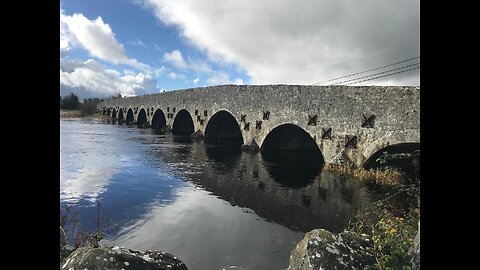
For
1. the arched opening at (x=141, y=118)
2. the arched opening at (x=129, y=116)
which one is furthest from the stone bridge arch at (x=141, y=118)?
the arched opening at (x=129, y=116)

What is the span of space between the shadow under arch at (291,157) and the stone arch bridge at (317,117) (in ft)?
0.34

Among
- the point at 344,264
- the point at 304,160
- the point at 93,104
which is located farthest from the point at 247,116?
the point at 93,104

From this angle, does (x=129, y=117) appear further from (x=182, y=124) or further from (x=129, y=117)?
(x=182, y=124)

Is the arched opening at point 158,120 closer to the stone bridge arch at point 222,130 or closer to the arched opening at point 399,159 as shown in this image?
the stone bridge arch at point 222,130

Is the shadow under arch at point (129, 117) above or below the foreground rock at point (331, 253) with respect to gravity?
above

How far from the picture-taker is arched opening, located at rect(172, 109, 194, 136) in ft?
128

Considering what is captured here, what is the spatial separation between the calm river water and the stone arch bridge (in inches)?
82.9

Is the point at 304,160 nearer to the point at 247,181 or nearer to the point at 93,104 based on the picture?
the point at 247,181

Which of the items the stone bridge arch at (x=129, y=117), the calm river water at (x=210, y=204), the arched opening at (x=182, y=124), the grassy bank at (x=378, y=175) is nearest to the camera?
the calm river water at (x=210, y=204)

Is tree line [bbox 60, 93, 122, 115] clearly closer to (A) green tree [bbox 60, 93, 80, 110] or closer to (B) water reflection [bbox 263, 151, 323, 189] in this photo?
(A) green tree [bbox 60, 93, 80, 110]

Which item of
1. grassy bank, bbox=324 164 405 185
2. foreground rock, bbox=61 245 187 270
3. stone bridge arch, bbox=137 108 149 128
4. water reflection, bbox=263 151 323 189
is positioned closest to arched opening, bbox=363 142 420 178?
grassy bank, bbox=324 164 405 185

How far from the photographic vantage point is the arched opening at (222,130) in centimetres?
3041
